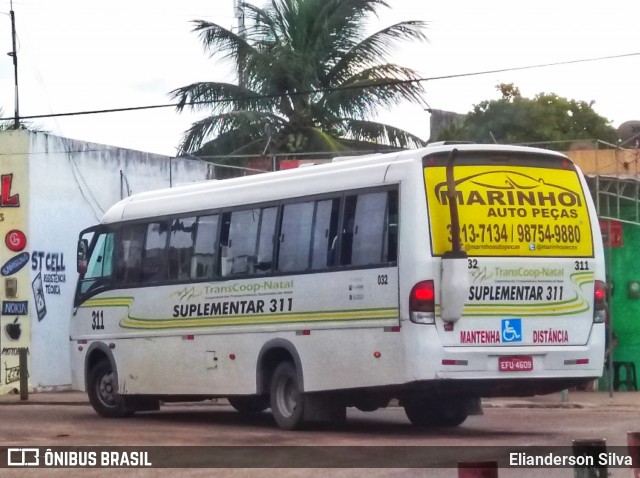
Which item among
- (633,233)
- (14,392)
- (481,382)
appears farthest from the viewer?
(14,392)

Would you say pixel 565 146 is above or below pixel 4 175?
above

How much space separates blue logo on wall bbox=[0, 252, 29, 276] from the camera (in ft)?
88.1

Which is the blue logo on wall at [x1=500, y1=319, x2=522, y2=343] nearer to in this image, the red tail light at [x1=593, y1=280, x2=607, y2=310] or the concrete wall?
the red tail light at [x1=593, y1=280, x2=607, y2=310]

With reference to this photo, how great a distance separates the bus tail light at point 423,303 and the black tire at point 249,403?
10.8 feet

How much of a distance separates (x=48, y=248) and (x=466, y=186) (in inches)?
574

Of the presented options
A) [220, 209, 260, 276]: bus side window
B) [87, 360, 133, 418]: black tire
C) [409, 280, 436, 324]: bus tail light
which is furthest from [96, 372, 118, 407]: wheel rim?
[409, 280, 436, 324]: bus tail light

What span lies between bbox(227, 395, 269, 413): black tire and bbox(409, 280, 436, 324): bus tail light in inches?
130

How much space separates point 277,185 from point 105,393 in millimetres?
4799

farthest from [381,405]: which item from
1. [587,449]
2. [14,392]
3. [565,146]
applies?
[565,146]

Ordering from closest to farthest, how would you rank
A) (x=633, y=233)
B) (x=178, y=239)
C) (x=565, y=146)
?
(x=178, y=239) → (x=633, y=233) → (x=565, y=146)

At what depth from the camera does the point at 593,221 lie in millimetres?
15266

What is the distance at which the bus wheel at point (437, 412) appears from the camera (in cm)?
1647

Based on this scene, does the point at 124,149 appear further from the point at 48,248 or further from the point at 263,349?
the point at 263,349

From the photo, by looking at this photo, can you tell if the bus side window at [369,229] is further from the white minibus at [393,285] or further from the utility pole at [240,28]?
the utility pole at [240,28]
